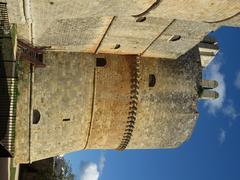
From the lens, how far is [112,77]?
18.8 metres

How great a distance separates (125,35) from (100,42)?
94cm

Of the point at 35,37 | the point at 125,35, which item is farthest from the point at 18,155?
the point at 125,35

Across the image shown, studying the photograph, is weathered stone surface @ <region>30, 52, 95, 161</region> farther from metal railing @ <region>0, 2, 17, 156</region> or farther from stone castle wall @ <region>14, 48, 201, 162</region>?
metal railing @ <region>0, 2, 17, 156</region>

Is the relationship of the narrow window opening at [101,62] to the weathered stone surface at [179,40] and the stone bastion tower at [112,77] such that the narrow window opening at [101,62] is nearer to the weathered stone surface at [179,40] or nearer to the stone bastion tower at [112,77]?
the stone bastion tower at [112,77]

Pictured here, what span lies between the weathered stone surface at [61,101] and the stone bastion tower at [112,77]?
0.03 metres

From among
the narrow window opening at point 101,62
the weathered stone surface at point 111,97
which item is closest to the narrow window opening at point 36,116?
the weathered stone surface at point 111,97

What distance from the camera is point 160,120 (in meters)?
20.1

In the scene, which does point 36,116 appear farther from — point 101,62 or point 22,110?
point 101,62

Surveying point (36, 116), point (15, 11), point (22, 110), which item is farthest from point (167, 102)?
point (15, 11)

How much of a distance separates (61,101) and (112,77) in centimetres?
201

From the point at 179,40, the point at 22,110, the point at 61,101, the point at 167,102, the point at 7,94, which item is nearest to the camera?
the point at 7,94

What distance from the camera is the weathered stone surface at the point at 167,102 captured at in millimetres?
19562

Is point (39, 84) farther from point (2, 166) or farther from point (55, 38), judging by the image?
point (2, 166)

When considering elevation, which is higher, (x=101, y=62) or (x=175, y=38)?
(x=175, y=38)
